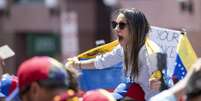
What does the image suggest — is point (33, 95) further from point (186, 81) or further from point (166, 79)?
point (166, 79)

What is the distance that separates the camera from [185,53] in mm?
6023

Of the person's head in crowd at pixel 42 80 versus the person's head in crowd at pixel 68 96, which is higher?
the person's head in crowd at pixel 42 80

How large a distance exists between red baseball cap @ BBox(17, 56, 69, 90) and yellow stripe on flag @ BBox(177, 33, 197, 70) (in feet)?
6.30

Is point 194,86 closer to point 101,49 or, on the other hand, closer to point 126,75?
point 126,75

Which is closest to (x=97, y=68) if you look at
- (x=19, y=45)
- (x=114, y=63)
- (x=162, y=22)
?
(x=114, y=63)

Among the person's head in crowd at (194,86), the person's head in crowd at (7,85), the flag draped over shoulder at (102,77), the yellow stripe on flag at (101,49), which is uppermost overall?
the person's head in crowd at (194,86)

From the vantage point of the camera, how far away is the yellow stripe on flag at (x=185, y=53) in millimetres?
5988

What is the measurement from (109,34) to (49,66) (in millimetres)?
25749

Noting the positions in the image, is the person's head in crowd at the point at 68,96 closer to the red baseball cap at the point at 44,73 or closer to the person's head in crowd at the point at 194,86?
the red baseball cap at the point at 44,73

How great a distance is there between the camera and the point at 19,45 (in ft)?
104

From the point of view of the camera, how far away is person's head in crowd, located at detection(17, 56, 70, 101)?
412 centimetres

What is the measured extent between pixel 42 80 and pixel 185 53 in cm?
212

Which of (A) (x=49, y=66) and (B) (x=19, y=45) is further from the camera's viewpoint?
(B) (x=19, y=45)

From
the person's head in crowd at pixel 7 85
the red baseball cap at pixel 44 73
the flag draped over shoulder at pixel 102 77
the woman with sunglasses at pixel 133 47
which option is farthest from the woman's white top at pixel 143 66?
the red baseball cap at pixel 44 73
